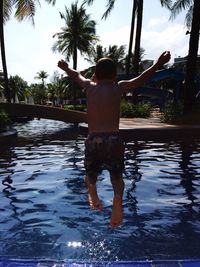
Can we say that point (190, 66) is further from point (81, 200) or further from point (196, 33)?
point (81, 200)

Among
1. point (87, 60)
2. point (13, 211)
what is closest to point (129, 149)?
point (13, 211)

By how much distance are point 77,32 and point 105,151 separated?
155 feet

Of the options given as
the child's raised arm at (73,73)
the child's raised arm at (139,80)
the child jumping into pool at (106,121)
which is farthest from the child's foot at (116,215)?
the child's raised arm at (73,73)

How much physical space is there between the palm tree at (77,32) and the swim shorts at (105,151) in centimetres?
4517

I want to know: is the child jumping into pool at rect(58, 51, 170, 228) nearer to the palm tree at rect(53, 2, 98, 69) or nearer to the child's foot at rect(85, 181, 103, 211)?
the child's foot at rect(85, 181, 103, 211)

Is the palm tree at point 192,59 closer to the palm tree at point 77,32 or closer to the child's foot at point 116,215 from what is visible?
the child's foot at point 116,215

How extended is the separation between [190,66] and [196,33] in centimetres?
166

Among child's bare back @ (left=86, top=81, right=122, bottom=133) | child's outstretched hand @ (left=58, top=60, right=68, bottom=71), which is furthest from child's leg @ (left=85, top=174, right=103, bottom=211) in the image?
child's outstretched hand @ (left=58, top=60, right=68, bottom=71)

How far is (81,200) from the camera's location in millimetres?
7398

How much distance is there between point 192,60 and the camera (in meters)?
20.1

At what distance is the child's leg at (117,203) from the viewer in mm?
4152

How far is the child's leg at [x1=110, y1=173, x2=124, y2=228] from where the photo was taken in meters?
4.15

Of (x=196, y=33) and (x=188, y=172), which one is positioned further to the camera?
(x=196, y=33)

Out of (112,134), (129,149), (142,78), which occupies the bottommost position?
(129,149)
